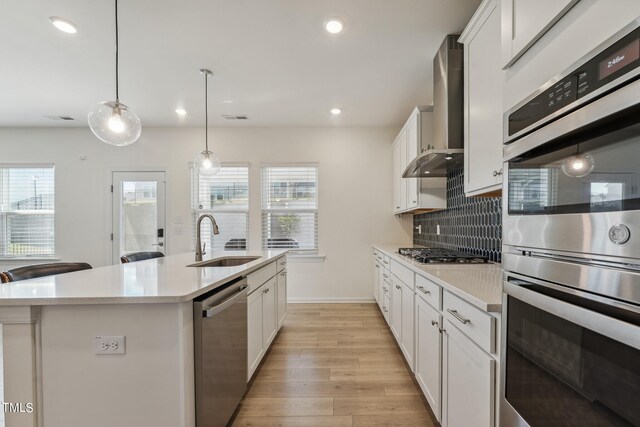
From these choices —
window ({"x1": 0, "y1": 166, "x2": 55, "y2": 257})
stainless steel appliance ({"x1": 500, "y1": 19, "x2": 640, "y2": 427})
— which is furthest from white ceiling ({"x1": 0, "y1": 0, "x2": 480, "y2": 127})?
stainless steel appliance ({"x1": 500, "y1": 19, "x2": 640, "y2": 427})

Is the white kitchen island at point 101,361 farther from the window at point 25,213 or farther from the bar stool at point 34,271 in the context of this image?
the window at point 25,213

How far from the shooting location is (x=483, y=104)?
1683 mm

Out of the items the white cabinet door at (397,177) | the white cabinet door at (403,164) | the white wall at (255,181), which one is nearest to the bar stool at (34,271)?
the white wall at (255,181)

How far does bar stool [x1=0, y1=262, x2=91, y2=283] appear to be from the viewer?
5.46ft

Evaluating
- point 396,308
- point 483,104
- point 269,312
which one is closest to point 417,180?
point 396,308

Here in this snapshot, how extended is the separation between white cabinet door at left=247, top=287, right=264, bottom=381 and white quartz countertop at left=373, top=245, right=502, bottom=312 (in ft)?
3.86

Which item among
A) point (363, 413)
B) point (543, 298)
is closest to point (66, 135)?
point (363, 413)

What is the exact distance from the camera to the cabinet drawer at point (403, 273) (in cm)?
213

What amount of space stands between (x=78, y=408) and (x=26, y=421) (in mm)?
202

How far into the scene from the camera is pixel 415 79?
3.03 m

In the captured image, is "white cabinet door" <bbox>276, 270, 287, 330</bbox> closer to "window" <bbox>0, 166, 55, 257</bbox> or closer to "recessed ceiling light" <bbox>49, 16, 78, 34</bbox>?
"recessed ceiling light" <bbox>49, 16, 78, 34</bbox>

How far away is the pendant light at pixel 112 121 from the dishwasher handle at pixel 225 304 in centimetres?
133

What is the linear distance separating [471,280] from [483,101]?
1042mm

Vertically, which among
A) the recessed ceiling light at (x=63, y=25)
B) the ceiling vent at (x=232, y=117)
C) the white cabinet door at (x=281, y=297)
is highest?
the recessed ceiling light at (x=63, y=25)
